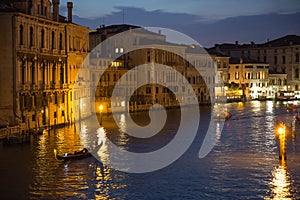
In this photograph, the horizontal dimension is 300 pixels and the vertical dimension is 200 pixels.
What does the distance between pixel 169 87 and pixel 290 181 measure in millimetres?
28505

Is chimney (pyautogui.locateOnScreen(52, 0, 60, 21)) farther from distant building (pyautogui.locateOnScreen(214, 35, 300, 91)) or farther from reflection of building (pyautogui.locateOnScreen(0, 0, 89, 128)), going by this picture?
distant building (pyautogui.locateOnScreen(214, 35, 300, 91))

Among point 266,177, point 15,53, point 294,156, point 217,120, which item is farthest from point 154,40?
point 266,177

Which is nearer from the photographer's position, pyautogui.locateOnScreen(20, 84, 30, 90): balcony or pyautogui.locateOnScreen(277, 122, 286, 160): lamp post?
pyautogui.locateOnScreen(277, 122, 286, 160): lamp post

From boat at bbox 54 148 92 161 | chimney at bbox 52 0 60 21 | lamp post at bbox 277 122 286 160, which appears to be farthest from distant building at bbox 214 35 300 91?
boat at bbox 54 148 92 161

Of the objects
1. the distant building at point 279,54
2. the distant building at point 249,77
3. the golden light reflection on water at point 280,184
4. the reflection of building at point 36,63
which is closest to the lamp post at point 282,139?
the golden light reflection on water at point 280,184

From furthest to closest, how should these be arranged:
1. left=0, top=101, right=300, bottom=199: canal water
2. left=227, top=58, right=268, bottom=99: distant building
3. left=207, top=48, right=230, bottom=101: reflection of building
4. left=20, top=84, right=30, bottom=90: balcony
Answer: left=227, top=58, right=268, bottom=99: distant building, left=207, top=48, right=230, bottom=101: reflection of building, left=20, top=84, right=30, bottom=90: balcony, left=0, top=101, right=300, bottom=199: canal water

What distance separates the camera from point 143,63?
131 feet

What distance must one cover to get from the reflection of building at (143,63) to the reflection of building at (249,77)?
9.13 meters

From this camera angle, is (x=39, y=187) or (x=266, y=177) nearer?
(x=39, y=187)

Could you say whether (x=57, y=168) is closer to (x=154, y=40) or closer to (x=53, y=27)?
(x=53, y=27)

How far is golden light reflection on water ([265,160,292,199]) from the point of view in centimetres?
1259

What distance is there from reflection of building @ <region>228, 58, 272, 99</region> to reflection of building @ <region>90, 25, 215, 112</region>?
9.13m

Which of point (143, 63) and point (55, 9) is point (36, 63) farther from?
point (143, 63)

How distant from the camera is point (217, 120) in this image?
30719 millimetres
